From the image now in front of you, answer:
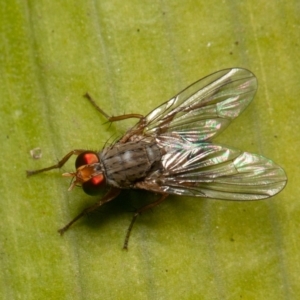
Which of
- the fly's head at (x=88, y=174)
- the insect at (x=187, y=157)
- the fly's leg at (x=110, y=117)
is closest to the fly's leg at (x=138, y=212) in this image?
the insect at (x=187, y=157)

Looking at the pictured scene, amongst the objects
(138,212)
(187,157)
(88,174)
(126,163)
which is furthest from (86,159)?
(187,157)

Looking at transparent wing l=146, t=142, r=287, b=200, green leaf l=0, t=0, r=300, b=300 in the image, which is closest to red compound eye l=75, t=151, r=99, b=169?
green leaf l=0, t=0, r=300, b=300

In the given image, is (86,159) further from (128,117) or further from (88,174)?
(128,117)

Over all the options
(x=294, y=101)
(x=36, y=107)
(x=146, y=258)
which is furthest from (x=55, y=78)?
(x=294, y=101)

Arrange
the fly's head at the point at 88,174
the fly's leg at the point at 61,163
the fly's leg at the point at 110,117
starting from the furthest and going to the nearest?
1. the fly's leg at the point at 110,117
2. the fly's leg at the point at 61,163
3. the fly's head at the point at 88,174

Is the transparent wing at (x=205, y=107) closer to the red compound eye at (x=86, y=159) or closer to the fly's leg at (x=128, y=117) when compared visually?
the fly's leg at (x=128, y=117)

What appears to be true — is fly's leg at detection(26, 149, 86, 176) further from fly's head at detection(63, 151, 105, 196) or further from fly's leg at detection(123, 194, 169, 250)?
fly's leg at detection(123, 194, 169, 250)
